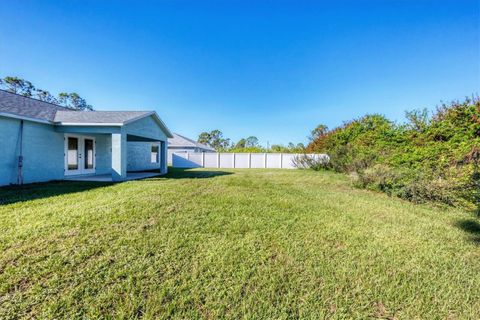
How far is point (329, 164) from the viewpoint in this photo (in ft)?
54.3

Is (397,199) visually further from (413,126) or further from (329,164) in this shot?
(329,164)

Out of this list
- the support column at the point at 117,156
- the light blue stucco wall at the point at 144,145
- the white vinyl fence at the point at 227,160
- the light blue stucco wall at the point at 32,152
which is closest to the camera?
the light blue stucco wall at the point at 32,152

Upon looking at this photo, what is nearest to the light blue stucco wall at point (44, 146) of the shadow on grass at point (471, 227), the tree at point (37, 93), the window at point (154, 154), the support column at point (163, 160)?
the support column at point (163, 160)

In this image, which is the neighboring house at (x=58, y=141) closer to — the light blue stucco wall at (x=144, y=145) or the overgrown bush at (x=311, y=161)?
the light blue stucco wall at (x=144, y=145)

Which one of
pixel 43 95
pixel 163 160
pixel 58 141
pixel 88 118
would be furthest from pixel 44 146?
pixel 43 95

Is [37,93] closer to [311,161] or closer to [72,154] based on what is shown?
[72,154]

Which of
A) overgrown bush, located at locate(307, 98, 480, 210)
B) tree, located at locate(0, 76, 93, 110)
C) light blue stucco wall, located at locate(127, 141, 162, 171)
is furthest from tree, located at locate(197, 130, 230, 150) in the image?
overgrown bush, located at locate(307, 98, 480, 210)

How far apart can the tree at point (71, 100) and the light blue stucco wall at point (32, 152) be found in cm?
3208

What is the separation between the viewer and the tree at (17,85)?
27.3m

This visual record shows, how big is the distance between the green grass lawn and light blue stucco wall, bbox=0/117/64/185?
431cm

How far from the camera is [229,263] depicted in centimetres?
273

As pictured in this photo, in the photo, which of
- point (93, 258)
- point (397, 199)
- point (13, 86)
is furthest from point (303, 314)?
point (13, 86)

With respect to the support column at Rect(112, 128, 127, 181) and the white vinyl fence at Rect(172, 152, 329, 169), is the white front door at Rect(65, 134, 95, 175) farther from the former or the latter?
the white vinyl fence at Rect(172, 152, 329, 169)

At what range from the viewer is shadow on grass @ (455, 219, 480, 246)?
13.1 ft
